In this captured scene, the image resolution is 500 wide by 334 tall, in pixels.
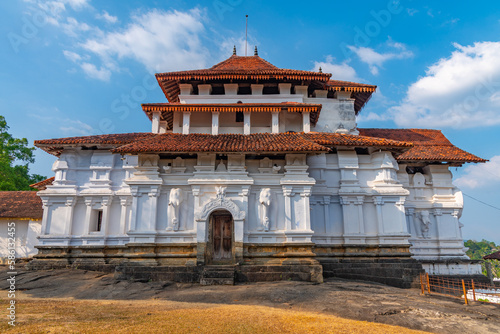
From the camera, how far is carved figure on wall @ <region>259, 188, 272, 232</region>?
45.3 ft

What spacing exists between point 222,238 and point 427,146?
13.2 meters

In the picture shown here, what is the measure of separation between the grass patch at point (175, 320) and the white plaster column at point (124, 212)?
6.36 meters

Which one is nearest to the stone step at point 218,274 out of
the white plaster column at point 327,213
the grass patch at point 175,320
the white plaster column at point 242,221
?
the white plaster column at point 242,221

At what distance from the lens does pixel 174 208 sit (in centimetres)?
1406

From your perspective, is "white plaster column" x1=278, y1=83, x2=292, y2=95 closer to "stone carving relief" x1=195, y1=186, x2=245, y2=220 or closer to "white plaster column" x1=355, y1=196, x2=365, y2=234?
"white plaster column" x1=355, y1=196, x2=365, y2=234

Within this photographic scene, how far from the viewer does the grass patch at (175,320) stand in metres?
6.67

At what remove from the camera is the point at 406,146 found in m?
15.3

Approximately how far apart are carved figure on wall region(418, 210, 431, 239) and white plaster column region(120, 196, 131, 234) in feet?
51.2

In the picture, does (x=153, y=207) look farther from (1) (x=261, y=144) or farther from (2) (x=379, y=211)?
(2) (x=379, y=211)

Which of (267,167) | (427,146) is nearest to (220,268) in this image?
(267,167)

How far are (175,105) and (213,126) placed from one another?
2179mm

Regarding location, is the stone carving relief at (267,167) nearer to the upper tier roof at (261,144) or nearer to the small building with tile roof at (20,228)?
the upper tier roof at (261,144)

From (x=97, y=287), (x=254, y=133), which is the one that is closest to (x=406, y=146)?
(x=254, y=133)

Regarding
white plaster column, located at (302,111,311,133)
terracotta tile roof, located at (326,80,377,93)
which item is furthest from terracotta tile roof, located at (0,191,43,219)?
terracotta tile roof, located at (326,80,377,93)
